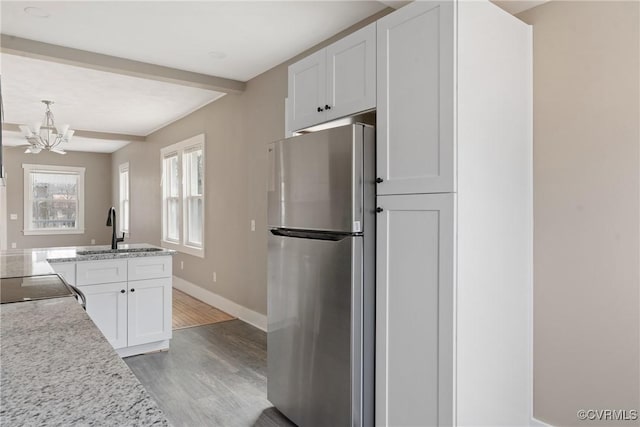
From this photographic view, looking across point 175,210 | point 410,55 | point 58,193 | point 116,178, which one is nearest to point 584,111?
point 410,55

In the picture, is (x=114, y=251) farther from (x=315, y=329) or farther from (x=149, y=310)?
(x=315, y=329)

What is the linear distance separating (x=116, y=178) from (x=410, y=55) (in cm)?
888

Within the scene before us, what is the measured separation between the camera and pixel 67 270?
3.08 metres

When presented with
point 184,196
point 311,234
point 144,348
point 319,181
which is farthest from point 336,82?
point 184,196

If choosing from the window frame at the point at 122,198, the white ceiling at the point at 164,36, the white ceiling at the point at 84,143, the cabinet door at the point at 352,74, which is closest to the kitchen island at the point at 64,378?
the cabinet door at the point at 352,74

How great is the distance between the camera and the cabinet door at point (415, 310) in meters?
1.75

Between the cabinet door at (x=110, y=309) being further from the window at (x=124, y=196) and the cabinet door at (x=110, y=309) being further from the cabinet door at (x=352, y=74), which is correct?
the window at (x=124, y=196)

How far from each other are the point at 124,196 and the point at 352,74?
7986mm

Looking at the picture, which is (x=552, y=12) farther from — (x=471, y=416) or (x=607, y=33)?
(x=471, y=416)

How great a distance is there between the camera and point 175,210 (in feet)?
20.9

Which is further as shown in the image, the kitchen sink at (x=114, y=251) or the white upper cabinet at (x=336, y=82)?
the kitchen sink at (x=114, y=251)

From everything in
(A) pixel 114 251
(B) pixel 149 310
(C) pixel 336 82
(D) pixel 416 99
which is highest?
(C) pixel 336 82

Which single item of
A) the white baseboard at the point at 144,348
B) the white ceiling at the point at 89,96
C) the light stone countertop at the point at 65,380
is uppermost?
the white ceiling at the point at 89,96

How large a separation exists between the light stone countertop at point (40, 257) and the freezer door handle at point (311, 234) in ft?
3.76
